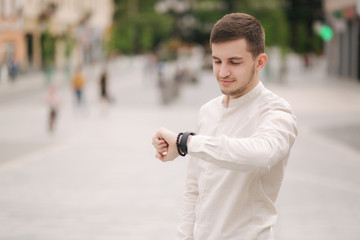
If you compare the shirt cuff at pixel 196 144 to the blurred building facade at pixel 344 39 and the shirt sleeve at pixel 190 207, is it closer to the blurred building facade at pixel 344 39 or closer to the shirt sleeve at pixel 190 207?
the shirt sleeve at pixel 190 207

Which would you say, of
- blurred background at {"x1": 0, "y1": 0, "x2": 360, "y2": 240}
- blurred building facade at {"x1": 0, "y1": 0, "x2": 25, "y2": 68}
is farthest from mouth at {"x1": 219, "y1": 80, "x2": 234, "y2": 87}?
blurred building facade at {"x1": 0, "y1": 0, "x2": 25, "y2": 68}

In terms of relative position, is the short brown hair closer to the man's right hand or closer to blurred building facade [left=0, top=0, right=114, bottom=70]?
the man's right hand

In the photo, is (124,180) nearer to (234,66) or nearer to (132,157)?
(132,157)

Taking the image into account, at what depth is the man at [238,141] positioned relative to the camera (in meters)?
2.52

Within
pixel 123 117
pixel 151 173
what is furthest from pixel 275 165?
pixel 123 117

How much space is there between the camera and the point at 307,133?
59.1ft

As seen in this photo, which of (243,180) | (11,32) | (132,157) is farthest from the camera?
(11,32)

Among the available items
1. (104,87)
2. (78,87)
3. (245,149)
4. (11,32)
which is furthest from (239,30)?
(11,32)

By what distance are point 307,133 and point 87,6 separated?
6045 centimetres

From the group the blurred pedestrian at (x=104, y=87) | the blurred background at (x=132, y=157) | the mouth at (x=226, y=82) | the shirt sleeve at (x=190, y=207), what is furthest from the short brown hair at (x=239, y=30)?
the blurred pedestrian at (x=104, y=87)

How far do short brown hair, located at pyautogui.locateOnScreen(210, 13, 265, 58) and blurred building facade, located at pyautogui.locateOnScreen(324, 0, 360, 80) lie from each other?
124 feet

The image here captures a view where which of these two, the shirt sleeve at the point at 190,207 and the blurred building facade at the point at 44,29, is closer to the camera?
the shirt sleeve at the point at 190,207

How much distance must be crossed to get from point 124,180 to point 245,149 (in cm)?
849

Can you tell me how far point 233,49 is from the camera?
261 centimetres
